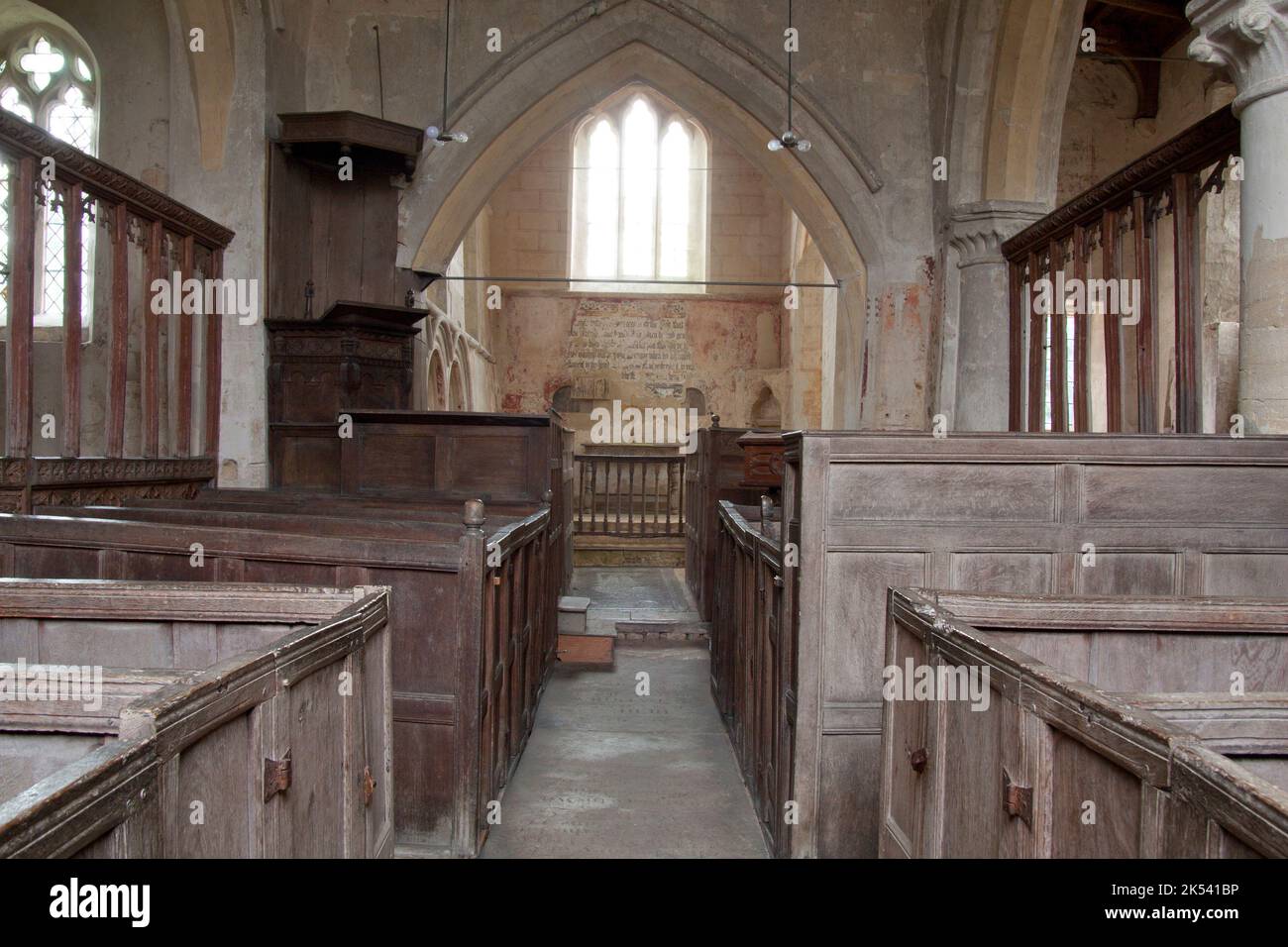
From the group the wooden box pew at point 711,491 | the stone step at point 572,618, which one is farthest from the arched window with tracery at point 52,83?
the wooden box pew at point 711,491

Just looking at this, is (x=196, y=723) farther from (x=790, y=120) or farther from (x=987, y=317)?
(x=790, y=120)

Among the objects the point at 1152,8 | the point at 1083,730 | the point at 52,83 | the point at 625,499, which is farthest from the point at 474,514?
the point at 625,499

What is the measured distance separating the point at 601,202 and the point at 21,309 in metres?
12.1

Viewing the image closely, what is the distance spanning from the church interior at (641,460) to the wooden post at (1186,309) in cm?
3

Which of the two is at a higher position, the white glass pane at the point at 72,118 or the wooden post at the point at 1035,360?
the white glass pane at the point at 72,118

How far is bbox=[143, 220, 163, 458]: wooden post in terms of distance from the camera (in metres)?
5.15

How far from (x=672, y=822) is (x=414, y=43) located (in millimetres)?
6036

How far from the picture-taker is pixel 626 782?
3.84 meters

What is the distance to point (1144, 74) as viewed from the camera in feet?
30.5

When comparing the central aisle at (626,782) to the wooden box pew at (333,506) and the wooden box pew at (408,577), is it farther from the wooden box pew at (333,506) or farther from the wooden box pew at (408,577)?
the wooden box pew at (333,506)

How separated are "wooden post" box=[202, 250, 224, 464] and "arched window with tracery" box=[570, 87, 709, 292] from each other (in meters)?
9.46

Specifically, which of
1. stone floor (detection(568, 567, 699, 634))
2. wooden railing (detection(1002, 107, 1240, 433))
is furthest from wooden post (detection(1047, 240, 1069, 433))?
stone floor (detection(568, 567, 699, 634))

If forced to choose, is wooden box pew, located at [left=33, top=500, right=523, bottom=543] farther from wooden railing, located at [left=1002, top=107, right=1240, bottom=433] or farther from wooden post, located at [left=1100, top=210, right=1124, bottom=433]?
wooden post, located at [left=1100, top=210, right=1124, bottom=433]

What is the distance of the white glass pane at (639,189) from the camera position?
15.3 meters
